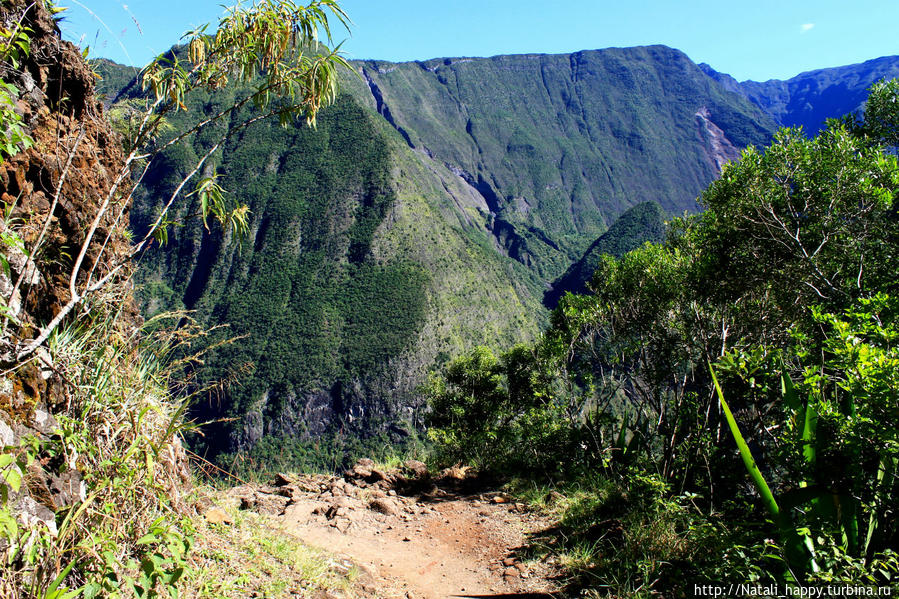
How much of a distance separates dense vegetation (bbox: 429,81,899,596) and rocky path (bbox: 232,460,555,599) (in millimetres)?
609

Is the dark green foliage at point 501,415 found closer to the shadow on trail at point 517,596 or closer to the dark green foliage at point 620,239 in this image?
the shadow on trail at point 517,596

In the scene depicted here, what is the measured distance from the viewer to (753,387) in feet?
Result: 11.9

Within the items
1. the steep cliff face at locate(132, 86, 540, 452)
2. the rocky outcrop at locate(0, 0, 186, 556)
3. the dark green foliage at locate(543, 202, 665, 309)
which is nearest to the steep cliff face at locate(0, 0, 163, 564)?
the rocky outcrop at locate(0, 0, 186, 556)

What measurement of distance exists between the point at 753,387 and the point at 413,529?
368 centimetres

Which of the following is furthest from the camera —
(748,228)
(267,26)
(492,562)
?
(748,228)

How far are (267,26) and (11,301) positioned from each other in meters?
2.19

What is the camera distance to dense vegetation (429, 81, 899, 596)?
A: 2.44m

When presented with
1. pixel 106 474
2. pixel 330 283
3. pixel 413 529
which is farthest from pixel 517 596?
pixel 330 283

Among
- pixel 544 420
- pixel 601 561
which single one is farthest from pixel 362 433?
pixel 601 561

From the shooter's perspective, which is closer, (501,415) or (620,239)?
(501,415)

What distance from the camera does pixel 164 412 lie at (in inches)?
102

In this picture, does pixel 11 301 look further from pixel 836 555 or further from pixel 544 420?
pixel 544 420

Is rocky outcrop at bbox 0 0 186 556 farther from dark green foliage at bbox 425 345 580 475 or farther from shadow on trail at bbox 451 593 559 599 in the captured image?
dark green foliage at bbox 425 345 580 475

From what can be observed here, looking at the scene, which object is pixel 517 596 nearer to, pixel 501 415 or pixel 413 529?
pixel 413 529
